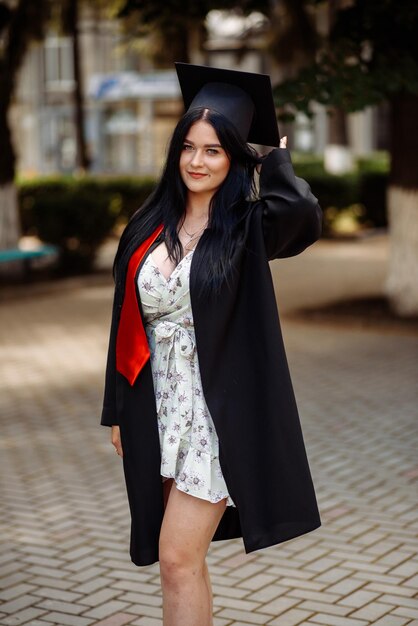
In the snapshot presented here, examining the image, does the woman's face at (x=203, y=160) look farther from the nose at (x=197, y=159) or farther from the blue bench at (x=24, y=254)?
the blue bench at (x=24, y=254)

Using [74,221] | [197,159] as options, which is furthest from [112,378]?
[74,221]

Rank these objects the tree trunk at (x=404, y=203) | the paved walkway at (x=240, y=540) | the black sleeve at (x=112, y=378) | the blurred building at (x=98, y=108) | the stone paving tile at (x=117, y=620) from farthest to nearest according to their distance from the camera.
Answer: the blurred building at (x=98, y=108), the tree trunk at (x=404, y=203), the paved walkway at (x=240, y=540), the stone paving tile at (x=117, y=620), the black sleeve at (x=112, y=378)

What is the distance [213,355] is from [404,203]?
8686 mm

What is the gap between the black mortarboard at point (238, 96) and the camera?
3199 mm

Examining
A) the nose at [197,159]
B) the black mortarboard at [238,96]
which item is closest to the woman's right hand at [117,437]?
the nose at [197,159]

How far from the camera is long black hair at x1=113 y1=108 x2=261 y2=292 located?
125 inches

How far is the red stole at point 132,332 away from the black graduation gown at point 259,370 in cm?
4

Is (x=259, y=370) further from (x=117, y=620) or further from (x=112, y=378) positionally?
(x=117, y=620)

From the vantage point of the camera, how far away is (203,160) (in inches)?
126

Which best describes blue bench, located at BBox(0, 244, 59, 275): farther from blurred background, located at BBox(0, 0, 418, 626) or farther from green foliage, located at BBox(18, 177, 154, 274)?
green foliage, located at BBox(18, 177, 154, 274)

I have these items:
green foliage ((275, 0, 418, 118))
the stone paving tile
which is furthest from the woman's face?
green foliage ((275, 0, 418, 118))

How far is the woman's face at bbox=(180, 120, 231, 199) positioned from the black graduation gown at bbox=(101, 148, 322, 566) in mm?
129

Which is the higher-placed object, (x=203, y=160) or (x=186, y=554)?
(x=203, y=160)

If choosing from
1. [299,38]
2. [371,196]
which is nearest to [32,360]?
[299,38]
